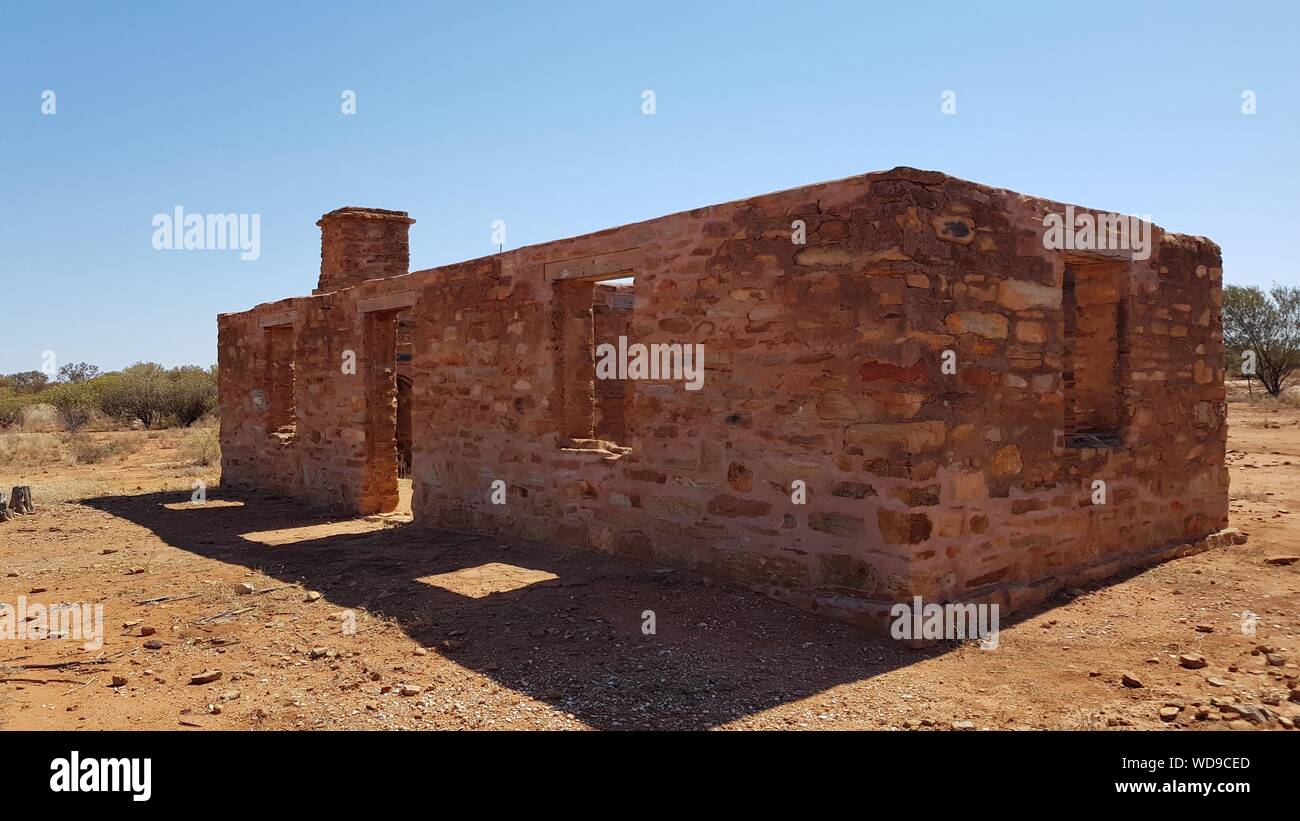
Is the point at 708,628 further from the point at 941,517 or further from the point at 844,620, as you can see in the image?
the point at 941,517

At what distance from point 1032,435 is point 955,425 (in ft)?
2.95

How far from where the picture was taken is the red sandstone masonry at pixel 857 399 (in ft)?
16.6

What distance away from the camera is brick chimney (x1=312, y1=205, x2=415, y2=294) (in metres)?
14.6

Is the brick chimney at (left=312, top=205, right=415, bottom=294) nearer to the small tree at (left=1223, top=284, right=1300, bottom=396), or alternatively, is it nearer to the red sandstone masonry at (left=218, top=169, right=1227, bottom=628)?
the red sandstone masonry at (left=218, top=169, right=1227, bottom=628)

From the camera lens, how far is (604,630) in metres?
5.19

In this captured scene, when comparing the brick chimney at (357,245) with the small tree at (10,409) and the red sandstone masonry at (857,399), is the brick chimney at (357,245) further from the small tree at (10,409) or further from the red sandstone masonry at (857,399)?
the small tree at (10,409)

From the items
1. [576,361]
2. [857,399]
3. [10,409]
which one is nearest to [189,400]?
[10,409]

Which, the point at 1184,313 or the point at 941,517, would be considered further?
the point at 1184,313

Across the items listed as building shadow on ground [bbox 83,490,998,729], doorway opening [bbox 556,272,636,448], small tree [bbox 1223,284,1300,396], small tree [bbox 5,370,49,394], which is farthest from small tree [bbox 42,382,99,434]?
small tree [bbox 1223,284,1300,396]

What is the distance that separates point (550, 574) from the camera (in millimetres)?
6695

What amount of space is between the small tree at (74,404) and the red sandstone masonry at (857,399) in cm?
2242

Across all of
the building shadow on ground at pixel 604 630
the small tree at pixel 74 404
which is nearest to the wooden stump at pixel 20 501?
the building shadow on ground at pixel 604 630

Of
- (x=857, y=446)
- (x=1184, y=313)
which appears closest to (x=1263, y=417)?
(x=1184, y=313)

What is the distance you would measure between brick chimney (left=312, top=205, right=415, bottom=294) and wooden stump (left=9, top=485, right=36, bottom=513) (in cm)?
536
